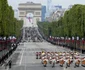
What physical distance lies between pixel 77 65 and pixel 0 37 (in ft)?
144

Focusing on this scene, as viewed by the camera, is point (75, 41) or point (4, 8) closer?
point (4, 8)

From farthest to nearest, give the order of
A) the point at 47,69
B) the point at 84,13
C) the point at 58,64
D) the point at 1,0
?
the point at 84,13 < the point at 1,0 < the point at 58,64 < the point at 47,69

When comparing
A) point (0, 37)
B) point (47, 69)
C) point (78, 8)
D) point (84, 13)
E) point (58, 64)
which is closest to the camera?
point (47, 69)

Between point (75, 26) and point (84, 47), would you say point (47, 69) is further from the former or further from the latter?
point (75, 26)

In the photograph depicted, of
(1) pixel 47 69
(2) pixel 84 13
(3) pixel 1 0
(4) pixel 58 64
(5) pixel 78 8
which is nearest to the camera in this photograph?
(1) pixel 47 69

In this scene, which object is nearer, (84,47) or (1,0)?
(1,0)

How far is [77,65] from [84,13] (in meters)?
48.7

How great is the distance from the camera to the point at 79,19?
103m

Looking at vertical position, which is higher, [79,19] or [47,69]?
[79,19]

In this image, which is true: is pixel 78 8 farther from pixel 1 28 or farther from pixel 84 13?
pixel 1 28

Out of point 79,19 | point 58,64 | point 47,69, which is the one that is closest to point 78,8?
point 79,19

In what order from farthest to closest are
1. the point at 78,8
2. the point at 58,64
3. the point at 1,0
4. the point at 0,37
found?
the point at 78,8 → the point at 0,37 → the point at 1,0 → the point at 58,64

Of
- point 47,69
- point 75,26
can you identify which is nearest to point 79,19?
point 75,26

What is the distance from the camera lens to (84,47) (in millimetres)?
97312
